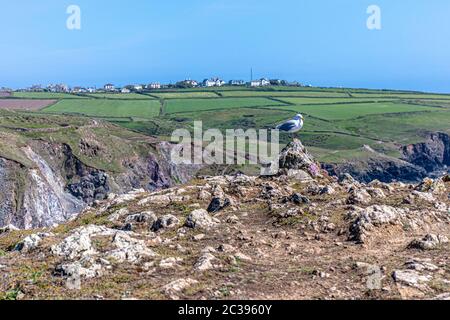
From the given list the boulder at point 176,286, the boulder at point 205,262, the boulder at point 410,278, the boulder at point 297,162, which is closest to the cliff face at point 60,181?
the boulder at point 297,162

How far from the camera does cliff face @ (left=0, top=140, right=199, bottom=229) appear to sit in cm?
12192

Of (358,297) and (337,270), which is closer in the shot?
(358,297)

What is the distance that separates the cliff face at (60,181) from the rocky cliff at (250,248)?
74.9 metres

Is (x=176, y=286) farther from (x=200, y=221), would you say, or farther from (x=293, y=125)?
(x=293, y=125)

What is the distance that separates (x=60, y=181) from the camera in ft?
492

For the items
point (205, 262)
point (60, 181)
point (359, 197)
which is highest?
point (359, 197)

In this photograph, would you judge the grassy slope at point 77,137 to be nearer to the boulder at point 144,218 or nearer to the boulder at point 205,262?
the boulder at point 144,218

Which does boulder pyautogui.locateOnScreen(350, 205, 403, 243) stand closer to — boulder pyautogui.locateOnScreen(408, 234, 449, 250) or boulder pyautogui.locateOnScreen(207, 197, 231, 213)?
boulder pyautogui.locateOnScreen(408, 234, 449, 250)

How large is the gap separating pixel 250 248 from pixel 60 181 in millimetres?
137890

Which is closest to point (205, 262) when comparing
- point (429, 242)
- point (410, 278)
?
point (410, 278)
